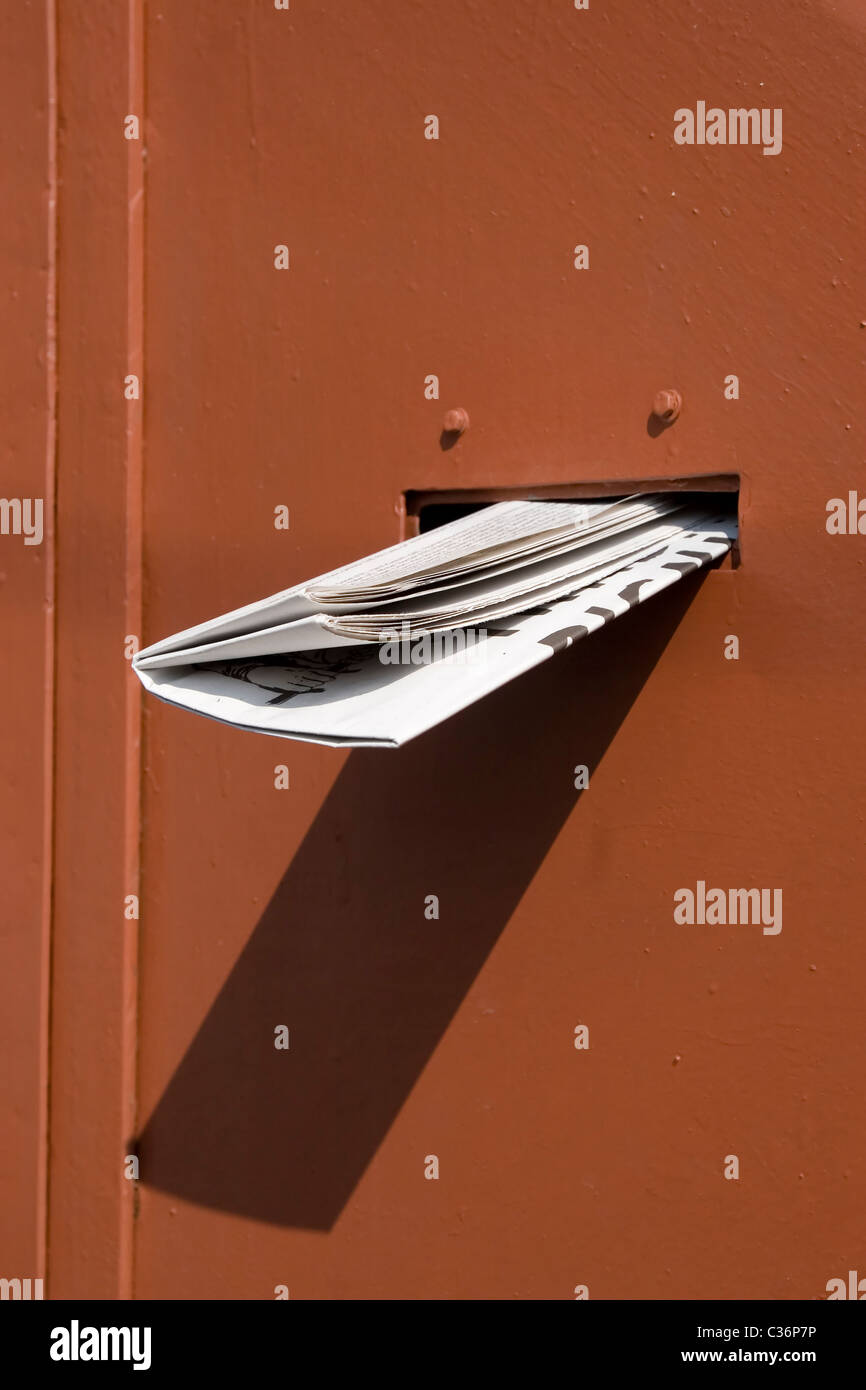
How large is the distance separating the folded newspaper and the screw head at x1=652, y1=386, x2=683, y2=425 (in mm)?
270

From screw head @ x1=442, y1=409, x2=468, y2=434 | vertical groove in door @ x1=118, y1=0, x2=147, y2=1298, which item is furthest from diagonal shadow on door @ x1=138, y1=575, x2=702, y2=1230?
screw head @ x1=442, y1=409, x2=468, y2=434

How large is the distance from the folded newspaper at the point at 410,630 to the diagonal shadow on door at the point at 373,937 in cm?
33

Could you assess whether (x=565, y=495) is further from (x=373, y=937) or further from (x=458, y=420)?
(x=373, y=937)

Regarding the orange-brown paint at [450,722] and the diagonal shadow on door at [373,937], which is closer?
the orange-brown paint at [450,722]

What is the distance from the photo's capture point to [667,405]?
96.4 inches

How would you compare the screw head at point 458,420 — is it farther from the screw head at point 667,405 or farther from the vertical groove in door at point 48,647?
the vertical groove in door at point 48,647

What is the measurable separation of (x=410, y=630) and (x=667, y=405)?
34.6 inches

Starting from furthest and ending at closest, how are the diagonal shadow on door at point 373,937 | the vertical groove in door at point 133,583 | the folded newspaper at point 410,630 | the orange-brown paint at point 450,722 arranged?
the vertical groove in door at point 133,583
the diagonal shadow on door at point 373,937
the orange-brown paint at point 450,722
the folded newspaper at point 410,630

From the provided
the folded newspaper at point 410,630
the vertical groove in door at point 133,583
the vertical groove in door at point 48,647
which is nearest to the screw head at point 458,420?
the folded newspaper at point 410,630

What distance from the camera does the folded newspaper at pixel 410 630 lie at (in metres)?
1.83

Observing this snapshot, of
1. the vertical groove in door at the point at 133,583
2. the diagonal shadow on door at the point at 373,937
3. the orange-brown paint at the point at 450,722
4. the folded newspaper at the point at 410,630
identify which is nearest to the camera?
the folded newspaper at the point at 410,630

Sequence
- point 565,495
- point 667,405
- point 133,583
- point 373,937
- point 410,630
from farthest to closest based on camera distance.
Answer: point 133,583 → point 373,937 → point 565,495 → point 667,405 → point 410,630

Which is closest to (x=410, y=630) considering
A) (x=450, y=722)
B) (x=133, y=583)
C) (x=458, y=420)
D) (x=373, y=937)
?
(x=450, y=722)

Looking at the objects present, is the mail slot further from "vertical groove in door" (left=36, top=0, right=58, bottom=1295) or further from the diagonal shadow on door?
"vertical groove in door" (left=36, top=0, right=58, bottom=1295)
